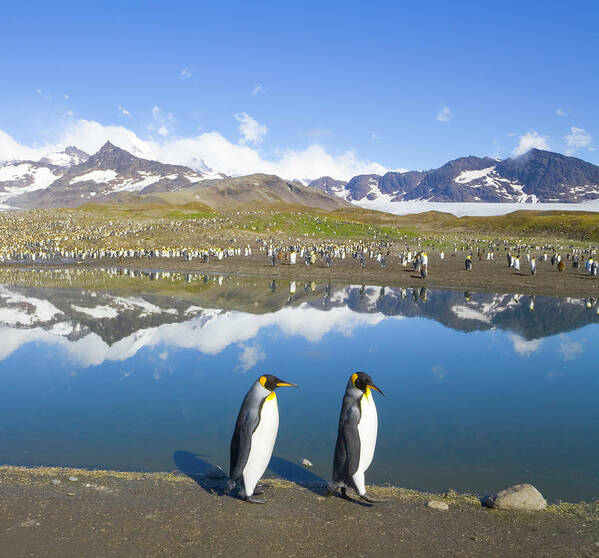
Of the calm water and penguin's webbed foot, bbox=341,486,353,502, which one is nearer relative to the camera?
penguin's webbed foot, bbox=341,486,353,502

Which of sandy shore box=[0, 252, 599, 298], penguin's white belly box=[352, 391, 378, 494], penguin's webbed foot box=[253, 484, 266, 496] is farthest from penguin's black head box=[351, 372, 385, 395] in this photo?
sandy shore box=[0, 252, 599, 298]

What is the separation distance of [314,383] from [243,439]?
6.03 metres

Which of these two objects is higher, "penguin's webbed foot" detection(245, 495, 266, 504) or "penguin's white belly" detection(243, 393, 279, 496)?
"penguin's white belly" detection(243, 393, 279, 496)

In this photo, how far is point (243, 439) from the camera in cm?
642

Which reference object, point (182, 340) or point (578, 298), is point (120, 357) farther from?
point (578, 298)

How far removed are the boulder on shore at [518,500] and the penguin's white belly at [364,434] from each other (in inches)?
61.2

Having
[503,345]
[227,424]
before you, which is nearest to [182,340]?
[227,424]

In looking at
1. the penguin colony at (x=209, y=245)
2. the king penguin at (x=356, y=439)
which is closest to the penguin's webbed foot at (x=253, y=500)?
the king penguin at (x=356, y=439)

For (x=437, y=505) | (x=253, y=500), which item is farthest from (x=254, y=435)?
(x=437, y=505)

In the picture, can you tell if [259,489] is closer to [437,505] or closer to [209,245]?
[437,505]

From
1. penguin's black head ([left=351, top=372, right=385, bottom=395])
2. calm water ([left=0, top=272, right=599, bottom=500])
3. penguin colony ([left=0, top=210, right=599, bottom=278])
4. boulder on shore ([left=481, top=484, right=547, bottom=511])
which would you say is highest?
penguin colony ([left=0, top=210, right=599, bottom=278])

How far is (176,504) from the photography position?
6355 mm

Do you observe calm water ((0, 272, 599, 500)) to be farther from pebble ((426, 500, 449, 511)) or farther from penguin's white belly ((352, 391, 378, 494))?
penguin's white belly ((352, 391, 378, 494))

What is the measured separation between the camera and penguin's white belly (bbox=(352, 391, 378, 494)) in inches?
259
